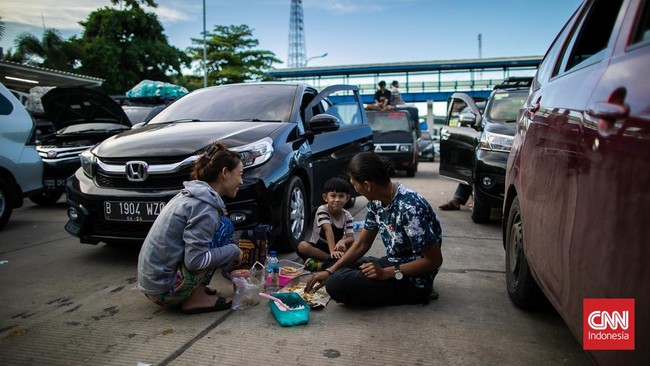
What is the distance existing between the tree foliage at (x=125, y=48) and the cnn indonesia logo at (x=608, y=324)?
31.0 m

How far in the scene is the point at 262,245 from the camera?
3627 mm

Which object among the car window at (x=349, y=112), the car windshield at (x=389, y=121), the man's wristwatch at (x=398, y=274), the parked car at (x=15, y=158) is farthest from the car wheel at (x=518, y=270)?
the car windshield at (x=389, y=121)

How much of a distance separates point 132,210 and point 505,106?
473cm

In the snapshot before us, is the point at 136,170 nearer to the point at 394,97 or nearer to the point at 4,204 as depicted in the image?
the point at 4,204

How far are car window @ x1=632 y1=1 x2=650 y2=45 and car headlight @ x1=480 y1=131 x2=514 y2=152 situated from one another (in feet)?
12.3

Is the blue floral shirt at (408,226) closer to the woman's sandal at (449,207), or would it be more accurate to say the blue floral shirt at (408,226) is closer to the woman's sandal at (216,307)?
the woman's sandal at (216,307)

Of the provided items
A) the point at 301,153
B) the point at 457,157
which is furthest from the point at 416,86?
the point at 301,153

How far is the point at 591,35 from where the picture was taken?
2350 mm

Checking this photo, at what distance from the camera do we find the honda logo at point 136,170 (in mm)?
3631

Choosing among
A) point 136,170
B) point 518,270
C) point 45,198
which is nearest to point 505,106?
point 518,270

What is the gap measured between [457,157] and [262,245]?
162 inches

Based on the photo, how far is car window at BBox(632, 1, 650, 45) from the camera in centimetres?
148

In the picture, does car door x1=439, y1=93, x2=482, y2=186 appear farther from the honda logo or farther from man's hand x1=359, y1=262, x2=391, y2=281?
the honda logo

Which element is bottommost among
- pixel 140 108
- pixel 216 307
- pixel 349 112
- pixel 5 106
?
pixel 216 307
